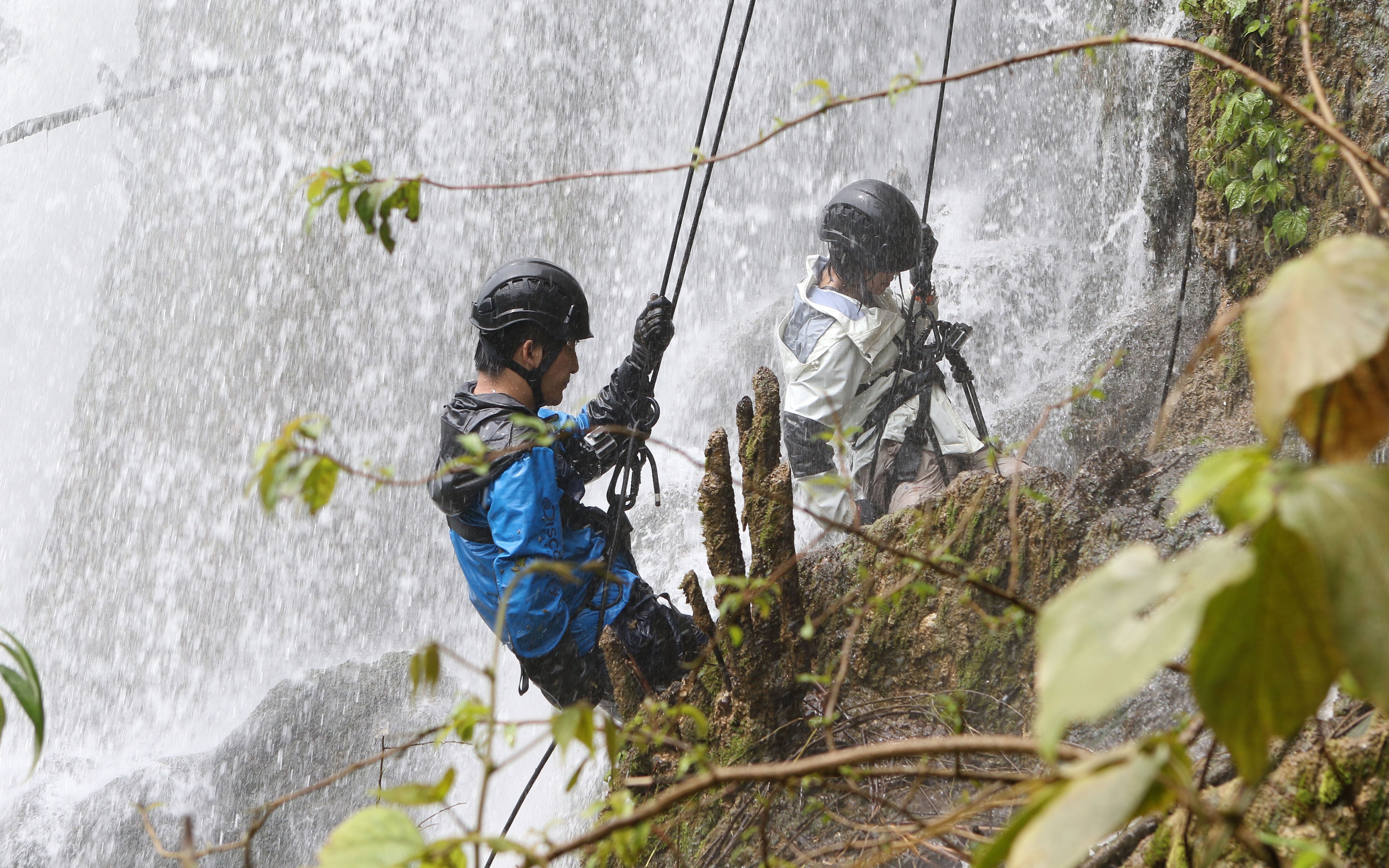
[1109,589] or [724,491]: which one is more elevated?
[724,491]

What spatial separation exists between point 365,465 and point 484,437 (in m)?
1.51

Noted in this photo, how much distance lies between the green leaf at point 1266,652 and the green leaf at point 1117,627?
0.02 m

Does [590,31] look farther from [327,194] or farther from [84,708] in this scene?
[327,194]

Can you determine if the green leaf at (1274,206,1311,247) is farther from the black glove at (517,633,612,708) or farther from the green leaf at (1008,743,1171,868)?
the green leaf at (1008,743,1171,868)

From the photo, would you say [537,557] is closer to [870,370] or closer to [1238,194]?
[870,370]

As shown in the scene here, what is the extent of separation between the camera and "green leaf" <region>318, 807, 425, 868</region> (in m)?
0.76

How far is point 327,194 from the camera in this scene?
53.1 inches

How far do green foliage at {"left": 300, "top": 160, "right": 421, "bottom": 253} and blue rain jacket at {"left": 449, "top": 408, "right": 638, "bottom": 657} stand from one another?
4.33 feet

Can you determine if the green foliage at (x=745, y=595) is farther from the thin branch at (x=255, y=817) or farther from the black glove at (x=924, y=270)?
the black glove at (x=924, y=270)

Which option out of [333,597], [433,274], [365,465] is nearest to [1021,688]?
[365,465]

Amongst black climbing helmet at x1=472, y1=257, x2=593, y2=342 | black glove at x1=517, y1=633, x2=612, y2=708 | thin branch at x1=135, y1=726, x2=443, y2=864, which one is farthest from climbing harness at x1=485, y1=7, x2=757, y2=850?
thin branch at x1=135, y1=726, x2=443, y2=864

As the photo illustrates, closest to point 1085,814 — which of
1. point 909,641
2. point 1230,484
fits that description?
point 1230,484

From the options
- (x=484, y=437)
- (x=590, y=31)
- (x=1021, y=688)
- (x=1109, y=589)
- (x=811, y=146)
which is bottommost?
(x=1109, y=589)

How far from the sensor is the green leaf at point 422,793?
0.88 meters
